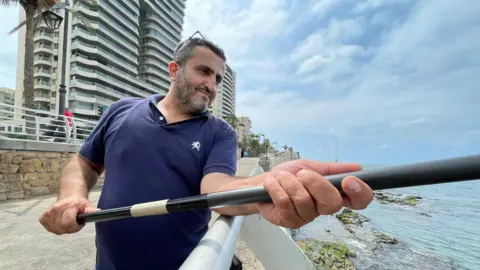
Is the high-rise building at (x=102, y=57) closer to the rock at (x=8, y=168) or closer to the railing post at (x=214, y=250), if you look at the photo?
the rock at (x=8, y=168)

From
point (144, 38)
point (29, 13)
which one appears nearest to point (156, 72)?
Answer: point (144, 38)

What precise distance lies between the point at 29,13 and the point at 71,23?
5324 cm

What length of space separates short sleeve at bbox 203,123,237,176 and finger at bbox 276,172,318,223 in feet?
2.28

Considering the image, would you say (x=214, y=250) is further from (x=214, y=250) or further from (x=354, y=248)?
→ (x=354, y=248)

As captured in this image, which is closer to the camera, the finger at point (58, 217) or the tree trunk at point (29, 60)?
the finger at point (58, 217)

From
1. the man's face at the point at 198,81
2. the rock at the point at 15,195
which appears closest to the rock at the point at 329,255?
the man's face at the point at 198,81

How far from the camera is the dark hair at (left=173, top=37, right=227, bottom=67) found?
1734 millimetres

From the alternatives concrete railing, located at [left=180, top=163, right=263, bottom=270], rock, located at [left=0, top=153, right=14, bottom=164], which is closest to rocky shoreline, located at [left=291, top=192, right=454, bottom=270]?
concrete railing, located at [left=180, top=163, right=263, bottom=270]

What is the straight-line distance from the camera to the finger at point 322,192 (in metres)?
0.64

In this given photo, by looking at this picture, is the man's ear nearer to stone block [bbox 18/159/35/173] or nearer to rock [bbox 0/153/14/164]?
rock [bbox 0/153/14/164]

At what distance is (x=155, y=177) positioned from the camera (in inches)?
54.5

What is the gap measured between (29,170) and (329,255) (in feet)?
33.3

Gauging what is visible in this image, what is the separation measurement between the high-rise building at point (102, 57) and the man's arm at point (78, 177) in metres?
51.0

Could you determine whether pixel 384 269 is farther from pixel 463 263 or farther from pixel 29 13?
pixel 29 13
